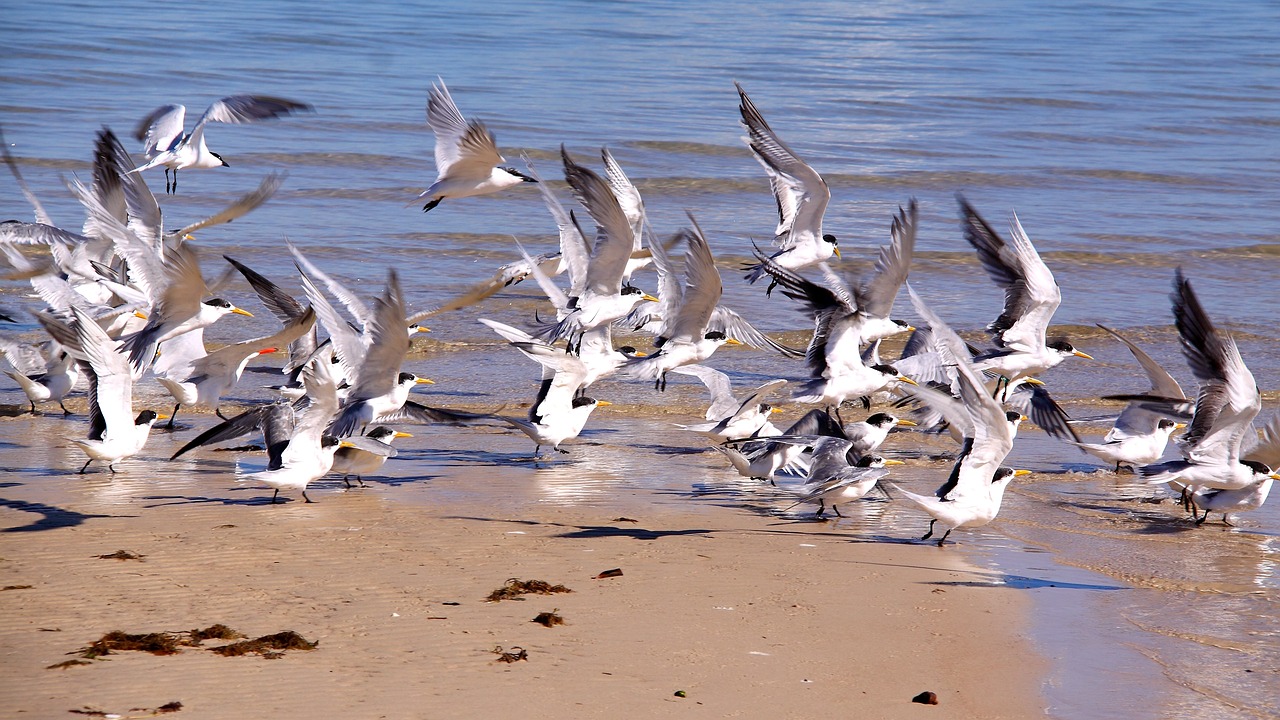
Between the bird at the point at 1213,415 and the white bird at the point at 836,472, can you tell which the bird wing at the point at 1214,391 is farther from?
the white bird at the point at 836,472

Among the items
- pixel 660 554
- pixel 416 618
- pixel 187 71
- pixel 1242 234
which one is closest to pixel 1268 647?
pixel 660 554

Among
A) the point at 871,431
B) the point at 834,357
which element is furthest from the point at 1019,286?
the point at 871,431

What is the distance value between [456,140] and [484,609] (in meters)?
5.58

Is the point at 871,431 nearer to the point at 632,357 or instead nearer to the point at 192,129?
the point at 632,357

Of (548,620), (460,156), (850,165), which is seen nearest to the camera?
(548,620)

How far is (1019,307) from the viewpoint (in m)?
9.47

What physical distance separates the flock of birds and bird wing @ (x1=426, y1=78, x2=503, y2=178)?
18mm

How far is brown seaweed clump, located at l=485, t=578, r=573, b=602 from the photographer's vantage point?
213 inches

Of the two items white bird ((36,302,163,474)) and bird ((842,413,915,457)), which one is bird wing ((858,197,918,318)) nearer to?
bird ((842,413,915,457))

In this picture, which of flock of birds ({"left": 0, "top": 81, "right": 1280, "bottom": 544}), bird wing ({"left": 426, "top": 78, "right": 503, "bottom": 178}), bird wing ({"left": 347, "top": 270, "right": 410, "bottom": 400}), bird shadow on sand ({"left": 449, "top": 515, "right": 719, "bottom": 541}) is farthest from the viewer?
bird wing ({"left": 426, "top": 78, "right": 503, "bottom": 178})

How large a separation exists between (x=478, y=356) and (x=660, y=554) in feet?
17.6

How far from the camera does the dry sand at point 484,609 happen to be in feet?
14.7

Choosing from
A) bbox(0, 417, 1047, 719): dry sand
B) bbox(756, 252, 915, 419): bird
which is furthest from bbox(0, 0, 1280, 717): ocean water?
bbox(756, 252, 915, 419): bird

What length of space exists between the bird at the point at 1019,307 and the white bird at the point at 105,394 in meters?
5.41
